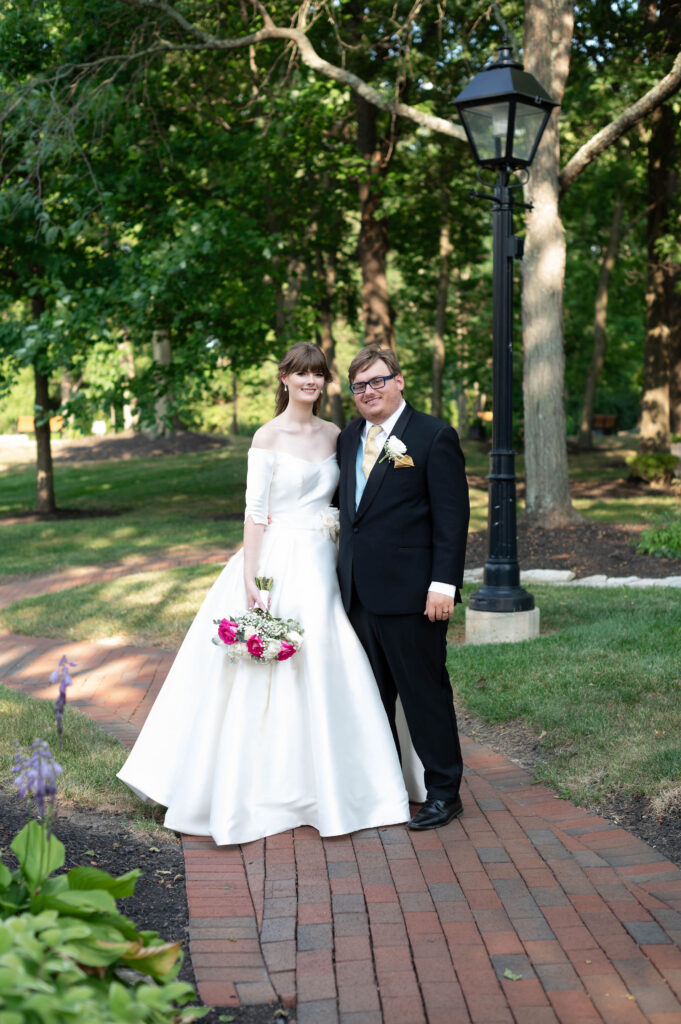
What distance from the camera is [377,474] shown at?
429 centimetres

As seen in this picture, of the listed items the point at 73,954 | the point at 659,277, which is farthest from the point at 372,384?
the point at 659,277

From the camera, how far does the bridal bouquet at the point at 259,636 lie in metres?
4.16

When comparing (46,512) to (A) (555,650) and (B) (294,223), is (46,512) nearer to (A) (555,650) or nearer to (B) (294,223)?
(B) (294,223)

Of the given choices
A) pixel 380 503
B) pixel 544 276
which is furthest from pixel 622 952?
pixel 544 276

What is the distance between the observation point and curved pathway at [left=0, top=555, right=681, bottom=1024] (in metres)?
2.97

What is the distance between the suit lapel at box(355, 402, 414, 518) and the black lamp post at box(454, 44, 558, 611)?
3091 millimetres

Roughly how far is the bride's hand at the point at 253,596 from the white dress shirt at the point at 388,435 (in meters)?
0.71

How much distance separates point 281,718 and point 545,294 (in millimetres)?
9064

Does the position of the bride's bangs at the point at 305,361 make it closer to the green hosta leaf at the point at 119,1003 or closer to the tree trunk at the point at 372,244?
the green hosta leaf at the point at 119,1003

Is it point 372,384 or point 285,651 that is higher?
point 372,384

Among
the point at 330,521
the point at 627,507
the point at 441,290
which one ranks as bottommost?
the point at 627,507

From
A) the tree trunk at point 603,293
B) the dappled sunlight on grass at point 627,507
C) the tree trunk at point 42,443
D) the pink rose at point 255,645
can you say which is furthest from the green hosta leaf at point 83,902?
the tree trunk at point 603,293

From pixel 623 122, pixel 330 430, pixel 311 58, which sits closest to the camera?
pixel 330 430

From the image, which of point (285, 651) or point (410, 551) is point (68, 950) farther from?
point (410, 551)
